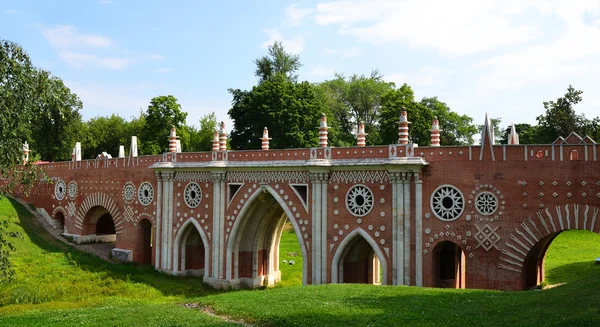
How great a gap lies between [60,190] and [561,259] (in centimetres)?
3057

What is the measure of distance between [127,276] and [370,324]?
18.1 metres

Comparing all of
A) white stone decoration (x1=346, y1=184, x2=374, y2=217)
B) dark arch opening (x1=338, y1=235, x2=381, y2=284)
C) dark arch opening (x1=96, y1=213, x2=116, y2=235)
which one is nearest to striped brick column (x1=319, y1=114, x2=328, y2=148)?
white stone decoration (x1=346, y1=184, x2=374, y2=217)

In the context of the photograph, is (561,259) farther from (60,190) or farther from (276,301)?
(60,190)

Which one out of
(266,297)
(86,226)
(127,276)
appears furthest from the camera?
(86,226)

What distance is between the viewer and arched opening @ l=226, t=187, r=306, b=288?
27.2 m

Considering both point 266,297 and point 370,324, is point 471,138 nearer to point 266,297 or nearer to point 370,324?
point 266,297

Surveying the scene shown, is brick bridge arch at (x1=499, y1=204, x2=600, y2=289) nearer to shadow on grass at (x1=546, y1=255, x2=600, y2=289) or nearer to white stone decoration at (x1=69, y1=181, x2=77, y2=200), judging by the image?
shadow on grass at (x1=546, y1=255, x2=600, y2=289)

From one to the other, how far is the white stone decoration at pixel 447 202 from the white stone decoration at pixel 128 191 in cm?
1856

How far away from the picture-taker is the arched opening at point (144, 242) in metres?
32.0

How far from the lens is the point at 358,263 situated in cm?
2450

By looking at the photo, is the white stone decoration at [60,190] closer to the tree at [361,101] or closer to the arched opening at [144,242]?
the arched opening at [144,242]

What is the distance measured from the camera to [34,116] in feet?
49.8

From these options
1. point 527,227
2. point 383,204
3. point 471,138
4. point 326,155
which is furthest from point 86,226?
point 471,138

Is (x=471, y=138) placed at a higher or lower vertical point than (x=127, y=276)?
higher
